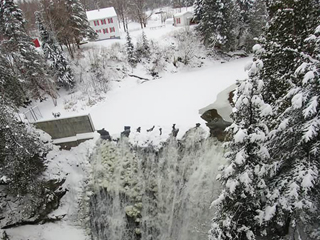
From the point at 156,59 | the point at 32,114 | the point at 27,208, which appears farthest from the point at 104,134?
the point at 156,59

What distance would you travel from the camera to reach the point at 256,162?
19.2 feet

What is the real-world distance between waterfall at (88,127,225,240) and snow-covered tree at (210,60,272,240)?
164 inches

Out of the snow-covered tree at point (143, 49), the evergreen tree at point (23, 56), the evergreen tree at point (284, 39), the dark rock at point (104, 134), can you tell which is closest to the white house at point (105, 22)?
the snow-covered tree at point (143, 49)

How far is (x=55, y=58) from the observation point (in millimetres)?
21312

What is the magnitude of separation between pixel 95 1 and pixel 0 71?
170ft

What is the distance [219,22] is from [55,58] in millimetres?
18799

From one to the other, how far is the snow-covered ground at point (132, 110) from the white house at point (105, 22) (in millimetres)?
14179

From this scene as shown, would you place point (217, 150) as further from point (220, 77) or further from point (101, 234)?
point (220, 77)

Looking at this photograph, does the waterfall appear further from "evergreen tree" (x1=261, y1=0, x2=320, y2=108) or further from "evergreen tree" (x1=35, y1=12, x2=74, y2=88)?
"evergreen tree" (x1=35, y1=12, x2=74, y2=88)

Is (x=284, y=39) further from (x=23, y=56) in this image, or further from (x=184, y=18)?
(x=184, y=18)

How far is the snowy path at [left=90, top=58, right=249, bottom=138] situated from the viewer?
49.6 ft

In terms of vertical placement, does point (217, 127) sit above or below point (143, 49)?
below

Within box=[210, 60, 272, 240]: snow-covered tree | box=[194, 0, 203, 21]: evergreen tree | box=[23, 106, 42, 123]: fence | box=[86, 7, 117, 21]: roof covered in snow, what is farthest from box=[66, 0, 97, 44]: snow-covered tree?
box=[210, 60, 272, 240]: snow-covered tree

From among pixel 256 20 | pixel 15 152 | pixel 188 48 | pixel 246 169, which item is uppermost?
pixel 256 20
